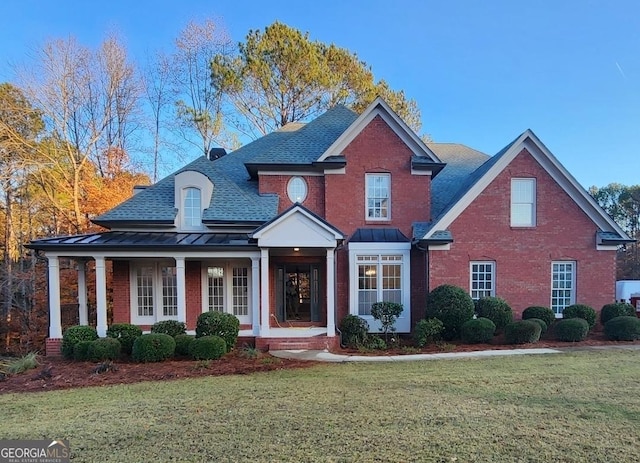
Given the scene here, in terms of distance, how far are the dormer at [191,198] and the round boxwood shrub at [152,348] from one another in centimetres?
480

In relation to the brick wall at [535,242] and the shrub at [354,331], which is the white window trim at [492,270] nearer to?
the brick wall at [535,242]

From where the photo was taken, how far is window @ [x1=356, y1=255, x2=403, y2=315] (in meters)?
14.1

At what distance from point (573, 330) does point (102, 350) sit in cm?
1416

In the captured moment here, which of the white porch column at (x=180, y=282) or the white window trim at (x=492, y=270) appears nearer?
the white porch column at (x=180, y=282)

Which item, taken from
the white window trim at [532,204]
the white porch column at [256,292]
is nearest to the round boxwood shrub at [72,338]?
the white porch column at [256,292]

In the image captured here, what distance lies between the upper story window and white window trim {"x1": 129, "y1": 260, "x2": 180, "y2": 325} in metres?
7.88

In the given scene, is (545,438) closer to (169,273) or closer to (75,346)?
(75,346)

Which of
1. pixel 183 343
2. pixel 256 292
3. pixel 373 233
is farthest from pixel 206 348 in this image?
pixel 373 233

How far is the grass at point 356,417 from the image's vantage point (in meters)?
4.43

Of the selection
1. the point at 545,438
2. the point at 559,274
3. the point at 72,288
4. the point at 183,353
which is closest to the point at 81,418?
the point at 183,353

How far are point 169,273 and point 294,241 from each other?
536 centimetres

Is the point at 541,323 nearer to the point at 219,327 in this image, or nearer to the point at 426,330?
the point at 426,330

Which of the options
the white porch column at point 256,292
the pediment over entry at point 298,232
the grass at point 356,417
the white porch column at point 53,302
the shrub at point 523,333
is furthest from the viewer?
the white porch column at point 256,292

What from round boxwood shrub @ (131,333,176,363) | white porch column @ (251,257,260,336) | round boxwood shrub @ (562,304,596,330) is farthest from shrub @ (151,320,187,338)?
round boxwood shrub @ (562,304,596,330)
